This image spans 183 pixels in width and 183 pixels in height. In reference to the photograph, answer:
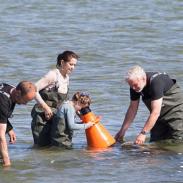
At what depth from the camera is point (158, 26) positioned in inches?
885

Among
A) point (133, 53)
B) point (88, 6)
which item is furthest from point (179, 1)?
point (133, 53)

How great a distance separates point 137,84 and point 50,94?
1.17 m

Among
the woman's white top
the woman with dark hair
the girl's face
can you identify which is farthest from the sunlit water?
the woman's white top

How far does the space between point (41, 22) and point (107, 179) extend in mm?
14854

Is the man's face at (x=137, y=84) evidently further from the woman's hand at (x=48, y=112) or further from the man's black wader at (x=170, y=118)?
the woman's hand at (x=48, y=112)

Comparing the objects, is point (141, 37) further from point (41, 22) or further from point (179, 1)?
point (179, 1)

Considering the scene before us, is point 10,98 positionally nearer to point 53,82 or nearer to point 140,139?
point 53,82

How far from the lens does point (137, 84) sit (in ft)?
32.7

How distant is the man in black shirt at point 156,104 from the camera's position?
1006 cm

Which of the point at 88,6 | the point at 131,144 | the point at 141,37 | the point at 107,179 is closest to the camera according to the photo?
the point at 107,179

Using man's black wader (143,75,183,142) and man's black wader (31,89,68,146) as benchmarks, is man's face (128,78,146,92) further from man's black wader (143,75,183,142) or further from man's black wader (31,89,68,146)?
man's black wader (31,89,68,146)

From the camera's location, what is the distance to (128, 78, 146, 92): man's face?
32.6 ft

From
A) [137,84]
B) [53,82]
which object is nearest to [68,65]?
[53,82]

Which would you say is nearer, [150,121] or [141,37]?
[150,121]
